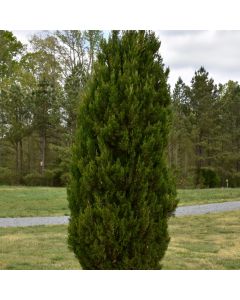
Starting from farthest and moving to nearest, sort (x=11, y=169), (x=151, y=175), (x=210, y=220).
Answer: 1. (x=11, y=169)
2. (x=210, y=220)
3. (x=151, y=175)

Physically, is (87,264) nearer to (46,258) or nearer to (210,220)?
(46,258)

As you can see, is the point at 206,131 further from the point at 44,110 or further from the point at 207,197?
the point at 207,197

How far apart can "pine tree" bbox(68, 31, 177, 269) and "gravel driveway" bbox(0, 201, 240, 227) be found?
23.3 feet

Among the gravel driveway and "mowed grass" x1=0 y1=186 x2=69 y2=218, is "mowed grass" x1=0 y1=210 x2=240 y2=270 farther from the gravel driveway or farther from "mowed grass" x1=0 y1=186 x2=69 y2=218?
"mowed grass" x1=0 y1=186 x2=69 y2=218

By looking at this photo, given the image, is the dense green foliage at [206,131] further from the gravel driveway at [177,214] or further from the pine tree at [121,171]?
the pine tree at [121,171]

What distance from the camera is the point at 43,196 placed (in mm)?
17375

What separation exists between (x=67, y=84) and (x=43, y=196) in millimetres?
10383

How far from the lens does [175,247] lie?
8.05 metres

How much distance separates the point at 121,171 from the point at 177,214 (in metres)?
9.24

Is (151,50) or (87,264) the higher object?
(151,50)

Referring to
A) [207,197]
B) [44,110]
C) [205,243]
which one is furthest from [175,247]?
[44,110]

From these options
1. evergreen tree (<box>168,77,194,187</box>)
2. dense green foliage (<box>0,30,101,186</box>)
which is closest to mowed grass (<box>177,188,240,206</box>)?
evergreen tree (<box>168,77,194,187</box>)

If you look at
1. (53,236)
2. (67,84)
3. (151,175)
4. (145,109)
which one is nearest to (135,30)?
(145,109)

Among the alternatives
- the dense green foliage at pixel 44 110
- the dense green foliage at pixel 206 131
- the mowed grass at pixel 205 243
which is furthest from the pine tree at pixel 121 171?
the dense green foliage at pixel 206 131
